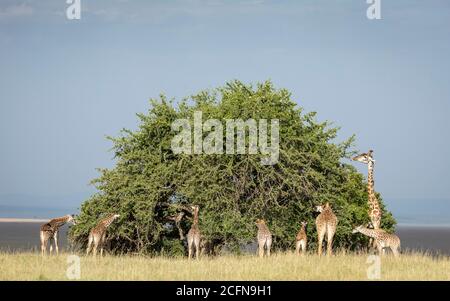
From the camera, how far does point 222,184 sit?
32125 millimetres

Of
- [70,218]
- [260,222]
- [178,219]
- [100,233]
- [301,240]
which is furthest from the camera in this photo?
[70,218]

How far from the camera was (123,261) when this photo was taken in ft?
94.7

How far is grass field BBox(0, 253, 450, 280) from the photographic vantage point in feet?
82.3

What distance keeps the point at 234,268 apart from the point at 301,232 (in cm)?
495

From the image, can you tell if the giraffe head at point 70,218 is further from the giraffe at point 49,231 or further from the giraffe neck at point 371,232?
the giraffe neck at point 371,232

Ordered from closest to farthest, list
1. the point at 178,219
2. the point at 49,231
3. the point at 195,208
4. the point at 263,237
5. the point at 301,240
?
the point at 263,237 < the point at 301,240 < the point at 195,208 < the point at 49,231 < the point at 178,219

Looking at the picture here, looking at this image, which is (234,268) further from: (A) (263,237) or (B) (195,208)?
(B) (195,208)

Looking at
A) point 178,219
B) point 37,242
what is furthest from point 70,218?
point 37,242

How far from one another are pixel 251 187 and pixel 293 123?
2.77 m

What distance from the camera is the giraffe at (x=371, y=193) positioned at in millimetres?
31938

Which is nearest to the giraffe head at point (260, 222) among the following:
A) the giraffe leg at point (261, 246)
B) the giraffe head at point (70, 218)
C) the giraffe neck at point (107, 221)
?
the giraffe leg at point (261, 246)
